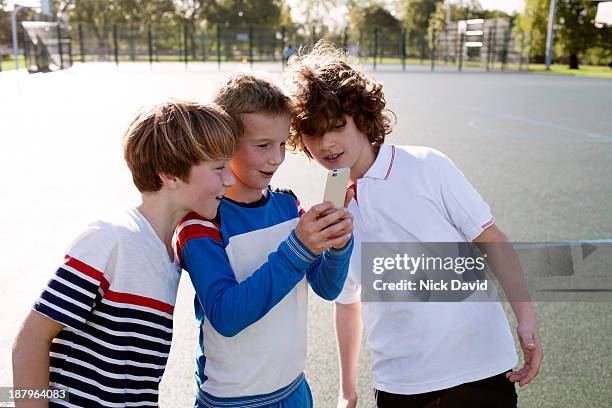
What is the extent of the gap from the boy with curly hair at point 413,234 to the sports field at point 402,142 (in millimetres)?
442

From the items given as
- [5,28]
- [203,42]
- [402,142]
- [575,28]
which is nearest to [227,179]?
→ [402,142]

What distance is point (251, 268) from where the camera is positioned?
1.73 m

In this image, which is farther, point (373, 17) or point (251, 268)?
point (373, 17)

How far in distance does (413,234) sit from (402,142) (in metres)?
7.94

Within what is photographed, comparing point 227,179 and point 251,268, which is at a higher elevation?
point 227,179

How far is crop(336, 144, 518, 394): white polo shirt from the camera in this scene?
1992mm

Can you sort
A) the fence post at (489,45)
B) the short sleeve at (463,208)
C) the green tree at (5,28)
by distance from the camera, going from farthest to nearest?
the green tree at (5,28) < the fence post at (489,45) < the short sleeve at (463,208)

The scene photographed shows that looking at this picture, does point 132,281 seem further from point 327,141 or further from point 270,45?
point 270,45

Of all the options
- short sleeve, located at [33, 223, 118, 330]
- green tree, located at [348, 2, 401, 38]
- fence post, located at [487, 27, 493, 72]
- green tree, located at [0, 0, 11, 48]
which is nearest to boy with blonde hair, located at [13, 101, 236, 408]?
short sleeve, located at [33, 223, 118, 330]

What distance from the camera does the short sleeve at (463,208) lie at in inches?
80.0

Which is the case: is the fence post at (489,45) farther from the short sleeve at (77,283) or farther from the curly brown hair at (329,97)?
the short sleeve at (77,283)

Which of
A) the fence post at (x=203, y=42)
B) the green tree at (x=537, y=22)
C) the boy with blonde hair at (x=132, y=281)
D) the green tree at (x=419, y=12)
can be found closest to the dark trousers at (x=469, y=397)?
the boy with blonde hair at (x=132, y=281)

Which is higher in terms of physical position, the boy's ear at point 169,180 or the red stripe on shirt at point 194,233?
the boy's ear at point 169,180

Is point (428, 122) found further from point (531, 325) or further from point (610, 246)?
point (531, 325)
